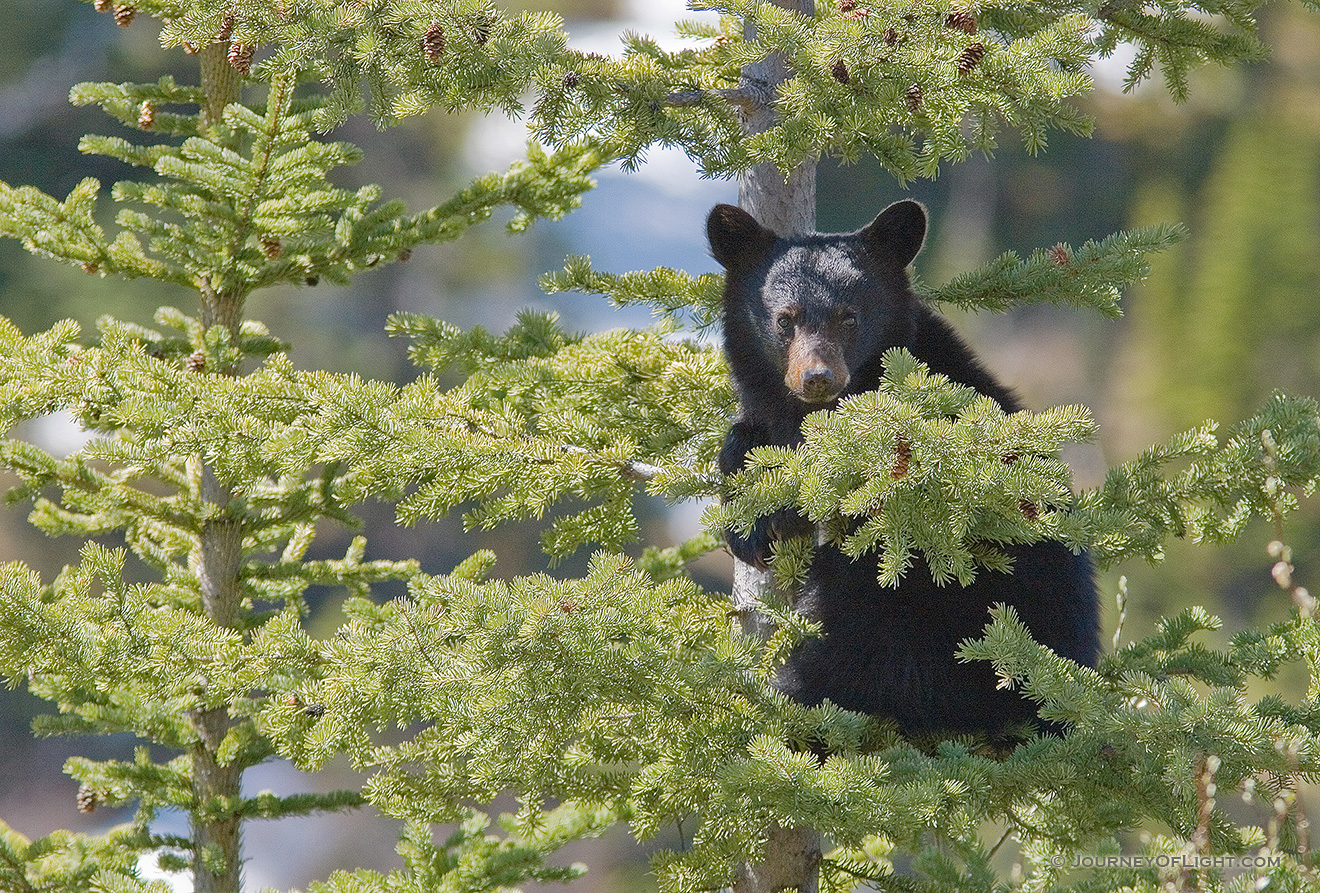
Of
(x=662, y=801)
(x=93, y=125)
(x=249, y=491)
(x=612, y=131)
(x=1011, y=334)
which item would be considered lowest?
(x=662, y=801)

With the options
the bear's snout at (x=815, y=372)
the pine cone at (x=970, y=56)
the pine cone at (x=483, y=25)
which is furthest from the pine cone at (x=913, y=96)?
the pine cone at (x=483, y=25)

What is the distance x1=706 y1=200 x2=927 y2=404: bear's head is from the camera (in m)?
2.80

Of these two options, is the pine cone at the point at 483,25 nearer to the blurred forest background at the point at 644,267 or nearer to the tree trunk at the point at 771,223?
the tree trunk at the point at 771,223

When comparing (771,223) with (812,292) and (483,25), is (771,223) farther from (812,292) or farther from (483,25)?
(483,25)

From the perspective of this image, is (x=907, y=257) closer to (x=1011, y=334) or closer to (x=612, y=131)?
(x=612, y=131)

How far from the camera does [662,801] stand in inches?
85.8

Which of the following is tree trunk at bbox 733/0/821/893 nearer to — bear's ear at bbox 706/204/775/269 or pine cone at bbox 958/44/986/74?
bear's ear at bbox 706/204/775/269

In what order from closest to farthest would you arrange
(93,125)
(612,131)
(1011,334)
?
(612,131) < (93,125) < (1011,334)

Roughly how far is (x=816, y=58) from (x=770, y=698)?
47.4 inches

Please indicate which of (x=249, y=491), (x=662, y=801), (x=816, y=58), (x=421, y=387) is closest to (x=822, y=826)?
(x=662, y=801)

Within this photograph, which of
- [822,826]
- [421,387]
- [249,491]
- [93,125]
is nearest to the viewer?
[822,826]

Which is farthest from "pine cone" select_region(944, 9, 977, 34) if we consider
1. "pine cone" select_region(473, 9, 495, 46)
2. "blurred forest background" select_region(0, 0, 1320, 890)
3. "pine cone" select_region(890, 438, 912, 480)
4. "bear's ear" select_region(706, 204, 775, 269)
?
"blurred forest background" select_region(0, 0, 1320, 890)

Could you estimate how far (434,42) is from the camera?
7.49 feet

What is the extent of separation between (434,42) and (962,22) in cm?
101
